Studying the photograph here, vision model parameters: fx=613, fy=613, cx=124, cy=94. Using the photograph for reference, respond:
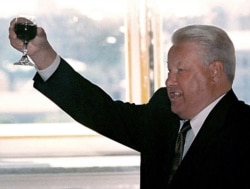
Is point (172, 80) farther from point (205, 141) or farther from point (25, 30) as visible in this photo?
point (25, 30)

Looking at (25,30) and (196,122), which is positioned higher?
(25,30)

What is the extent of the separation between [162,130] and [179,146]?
0.13m

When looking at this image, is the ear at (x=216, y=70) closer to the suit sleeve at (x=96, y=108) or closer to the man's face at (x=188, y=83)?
the man's face at (x=188, y=83)

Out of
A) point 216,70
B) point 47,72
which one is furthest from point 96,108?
point 216,70

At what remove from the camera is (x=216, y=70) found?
194 centimetres

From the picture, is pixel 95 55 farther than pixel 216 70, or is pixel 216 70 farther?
pixel 95 55

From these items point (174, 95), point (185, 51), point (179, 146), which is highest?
point (185, 51)

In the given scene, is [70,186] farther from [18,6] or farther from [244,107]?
[244,107]

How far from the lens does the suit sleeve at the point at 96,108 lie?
2.04m

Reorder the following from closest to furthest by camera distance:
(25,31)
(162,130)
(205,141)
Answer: (205,141), (25,31), (162,130)

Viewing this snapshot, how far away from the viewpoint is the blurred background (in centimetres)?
294

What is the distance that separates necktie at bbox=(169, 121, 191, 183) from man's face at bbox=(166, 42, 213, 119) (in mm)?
35

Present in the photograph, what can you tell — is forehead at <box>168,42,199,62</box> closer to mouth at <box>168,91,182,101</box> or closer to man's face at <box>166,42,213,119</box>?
man's face at <box>166,42,213,119</box>

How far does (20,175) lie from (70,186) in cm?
23
